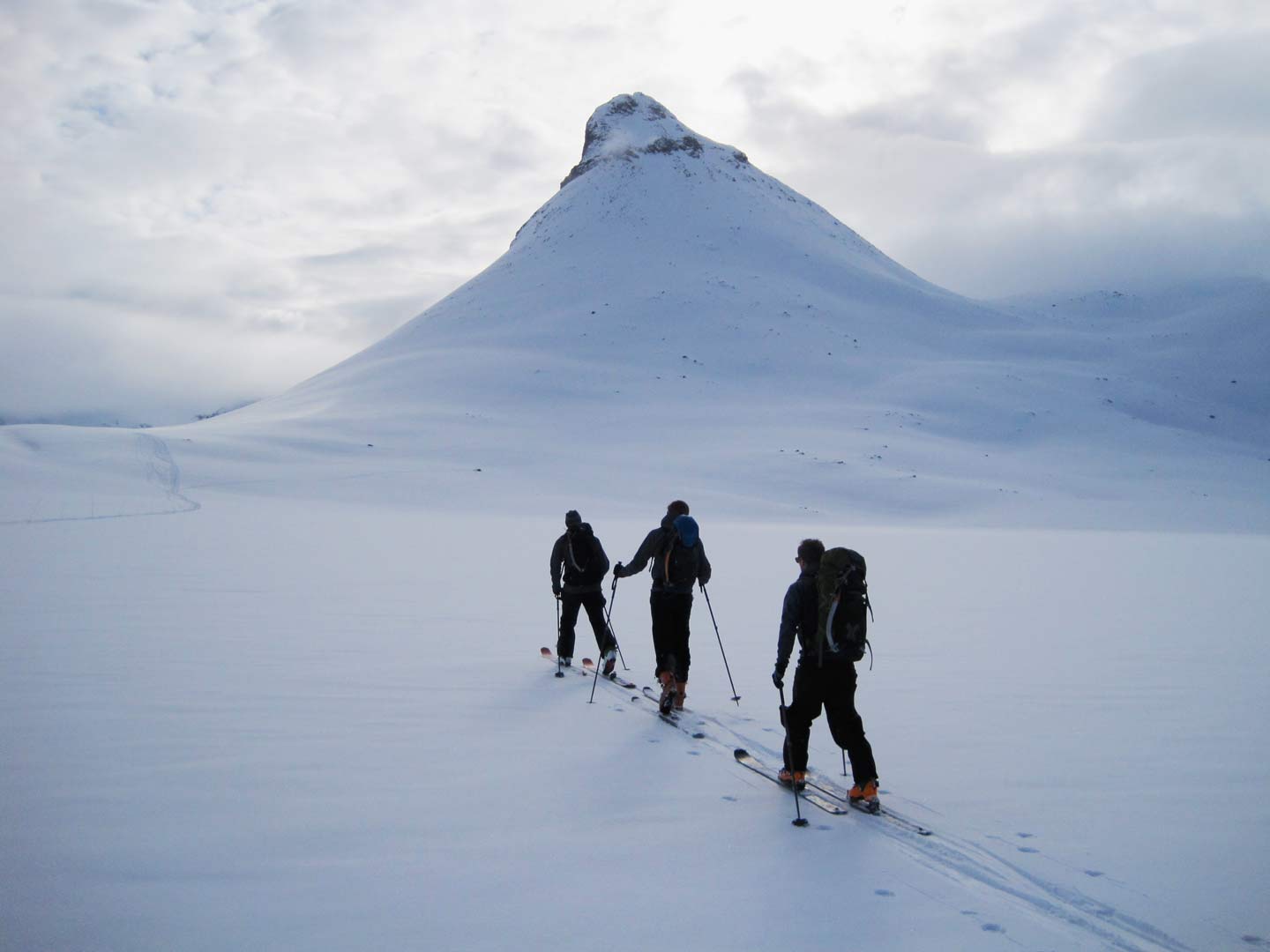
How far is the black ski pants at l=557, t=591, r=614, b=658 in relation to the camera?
9883 mm

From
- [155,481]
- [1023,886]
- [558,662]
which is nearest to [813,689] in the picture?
[1023,886]

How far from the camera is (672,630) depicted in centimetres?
861

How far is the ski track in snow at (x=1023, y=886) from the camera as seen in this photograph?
4637 mm

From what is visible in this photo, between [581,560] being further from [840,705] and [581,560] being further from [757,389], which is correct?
[757,389]

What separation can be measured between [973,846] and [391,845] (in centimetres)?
359

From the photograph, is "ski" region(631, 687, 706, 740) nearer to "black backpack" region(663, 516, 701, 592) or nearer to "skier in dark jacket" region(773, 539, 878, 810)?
"black backpack" region(663, 516, 701, 592)

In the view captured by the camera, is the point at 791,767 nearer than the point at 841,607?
No

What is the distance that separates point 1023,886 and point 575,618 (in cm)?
572

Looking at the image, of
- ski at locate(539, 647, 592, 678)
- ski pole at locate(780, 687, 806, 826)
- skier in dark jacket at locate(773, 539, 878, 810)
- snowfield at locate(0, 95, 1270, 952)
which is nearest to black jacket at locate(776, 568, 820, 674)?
skier in dark jacket at locate(773, 539, 878, 810)

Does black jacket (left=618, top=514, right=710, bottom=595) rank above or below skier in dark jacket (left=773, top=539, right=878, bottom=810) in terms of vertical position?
above

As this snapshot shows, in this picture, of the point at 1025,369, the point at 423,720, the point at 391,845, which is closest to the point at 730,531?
the point at 423,720

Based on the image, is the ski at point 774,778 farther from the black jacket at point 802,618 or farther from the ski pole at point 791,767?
the black jacket at point 802,618

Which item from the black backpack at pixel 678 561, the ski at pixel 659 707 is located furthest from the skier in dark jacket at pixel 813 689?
the black backpack at pixel 678 561

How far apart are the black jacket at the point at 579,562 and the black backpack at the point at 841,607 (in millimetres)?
3920
